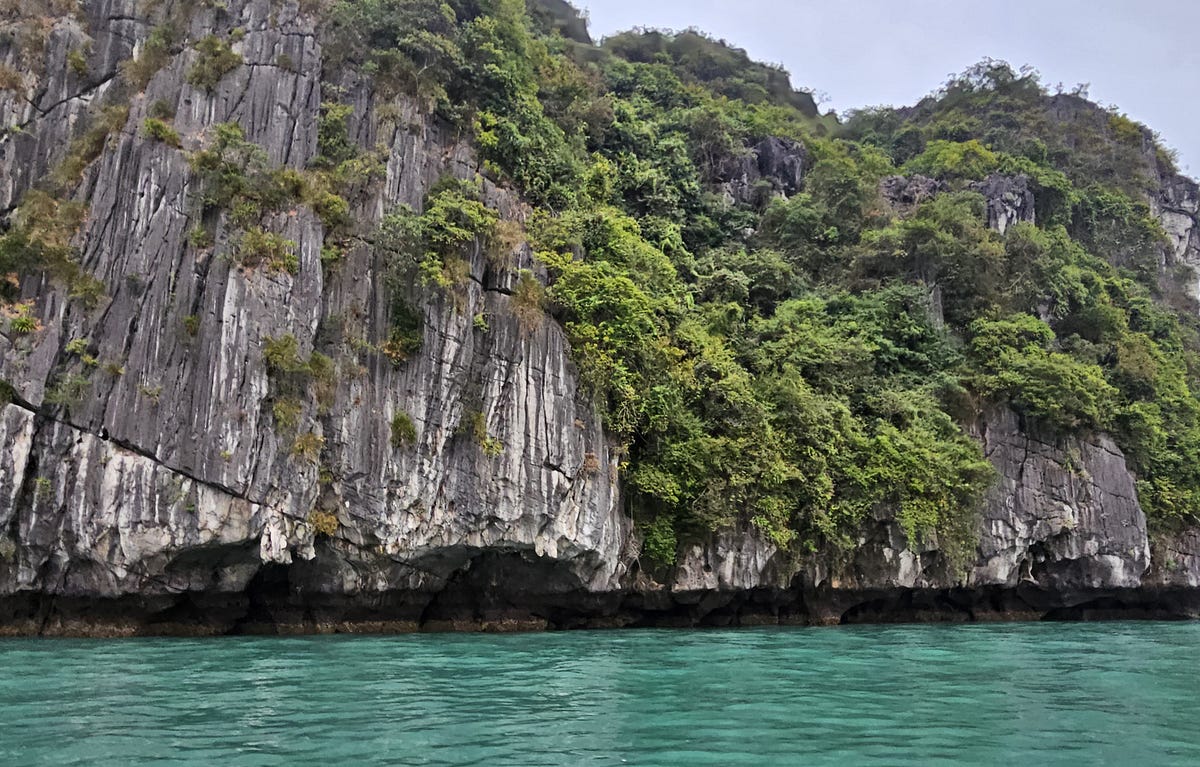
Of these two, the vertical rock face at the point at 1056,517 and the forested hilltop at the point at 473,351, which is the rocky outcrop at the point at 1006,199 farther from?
the vertical rock face at the point at 1056,517

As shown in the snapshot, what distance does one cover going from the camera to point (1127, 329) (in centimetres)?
3084

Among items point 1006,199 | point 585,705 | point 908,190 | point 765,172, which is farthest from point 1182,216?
point 585,705

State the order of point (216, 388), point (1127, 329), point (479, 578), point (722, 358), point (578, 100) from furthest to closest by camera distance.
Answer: point (1127, 329), point (578, 100), point (722, 358), point (479, 578), point (216, 388)

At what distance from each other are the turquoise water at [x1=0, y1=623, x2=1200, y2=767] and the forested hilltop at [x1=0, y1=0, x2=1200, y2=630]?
11.2 ft

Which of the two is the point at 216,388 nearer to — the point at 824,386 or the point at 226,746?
the point at 226,746

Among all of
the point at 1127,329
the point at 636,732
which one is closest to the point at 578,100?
the point at 1127,329

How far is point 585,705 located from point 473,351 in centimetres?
1112

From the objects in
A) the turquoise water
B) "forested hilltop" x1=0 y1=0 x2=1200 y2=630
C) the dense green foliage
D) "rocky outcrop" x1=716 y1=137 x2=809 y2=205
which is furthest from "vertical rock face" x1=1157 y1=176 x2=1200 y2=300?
the turquoise water

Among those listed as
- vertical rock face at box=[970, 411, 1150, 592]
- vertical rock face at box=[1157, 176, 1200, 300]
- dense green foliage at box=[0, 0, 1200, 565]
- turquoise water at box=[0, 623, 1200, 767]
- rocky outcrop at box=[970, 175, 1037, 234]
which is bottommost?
turquoise water at box=[0, 623, 1200, 767]

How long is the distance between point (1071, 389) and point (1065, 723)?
18.9 meters

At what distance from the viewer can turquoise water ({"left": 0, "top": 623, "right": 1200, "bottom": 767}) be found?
6715 mm

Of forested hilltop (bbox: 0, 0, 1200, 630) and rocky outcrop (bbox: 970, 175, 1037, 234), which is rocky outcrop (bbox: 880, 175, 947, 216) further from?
forested hilltop (bbox: 0, 0, 1200, 630)

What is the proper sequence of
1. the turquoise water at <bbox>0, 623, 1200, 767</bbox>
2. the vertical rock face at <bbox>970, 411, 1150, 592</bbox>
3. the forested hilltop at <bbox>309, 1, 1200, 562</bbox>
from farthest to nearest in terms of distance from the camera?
1. the vertical rock face at <bbox>970, 411, 1150, 592</bbox>
2. the forested hilltop at <bbox>309, 1, 1200, 562</bbox>
3. the turquoise water at <bbox>0, 623, 1200, 767</bbox>

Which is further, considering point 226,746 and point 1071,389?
point 1071,389
